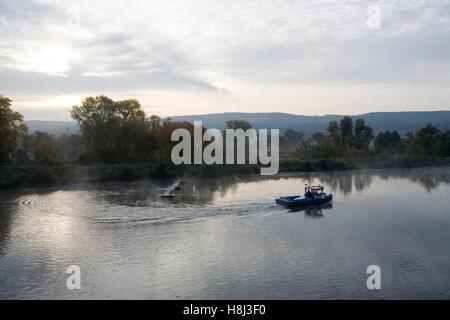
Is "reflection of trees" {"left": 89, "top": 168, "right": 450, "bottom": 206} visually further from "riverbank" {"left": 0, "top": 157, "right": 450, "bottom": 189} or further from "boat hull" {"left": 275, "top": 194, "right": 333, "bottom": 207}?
"boat hull" {"left": 275, "top": 194, "right": 333, "bottom": 207}

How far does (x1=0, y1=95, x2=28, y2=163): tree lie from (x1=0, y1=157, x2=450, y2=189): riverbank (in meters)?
2.50

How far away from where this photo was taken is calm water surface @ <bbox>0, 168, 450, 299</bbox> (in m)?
12.6

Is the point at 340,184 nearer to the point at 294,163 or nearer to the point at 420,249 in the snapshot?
the point at 294,163

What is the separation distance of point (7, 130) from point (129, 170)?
436 inches

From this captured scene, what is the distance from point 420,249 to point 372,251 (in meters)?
2.01

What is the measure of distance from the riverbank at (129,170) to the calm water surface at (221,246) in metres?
4.44

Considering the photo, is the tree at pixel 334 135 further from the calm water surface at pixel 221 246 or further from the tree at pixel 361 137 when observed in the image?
the calm water surface at pixel 221 246

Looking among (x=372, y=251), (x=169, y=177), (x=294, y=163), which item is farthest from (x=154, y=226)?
(x=294, y=163)

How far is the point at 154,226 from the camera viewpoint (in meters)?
19.8

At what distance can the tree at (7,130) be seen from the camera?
35531 mm

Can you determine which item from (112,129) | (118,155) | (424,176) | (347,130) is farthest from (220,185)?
(347,130)

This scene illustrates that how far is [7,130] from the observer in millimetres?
35750

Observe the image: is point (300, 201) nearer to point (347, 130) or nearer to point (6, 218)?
point (6, 218)

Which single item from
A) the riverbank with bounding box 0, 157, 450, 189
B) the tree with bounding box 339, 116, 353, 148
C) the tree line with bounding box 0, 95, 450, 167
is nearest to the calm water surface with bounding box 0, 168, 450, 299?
the riverbank with bounding box 0, 157, 450, 189
